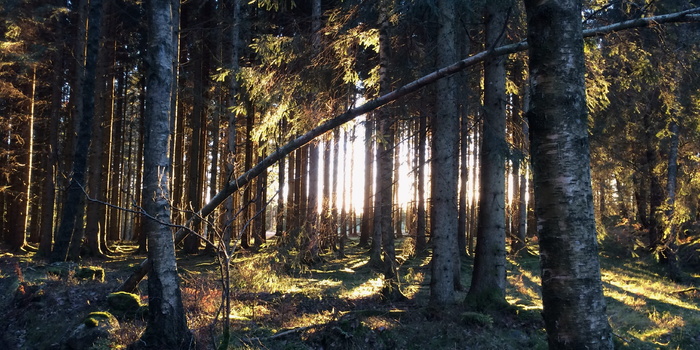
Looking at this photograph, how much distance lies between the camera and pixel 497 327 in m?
7.91

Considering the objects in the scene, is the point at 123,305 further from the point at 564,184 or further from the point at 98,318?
the point at 564,184

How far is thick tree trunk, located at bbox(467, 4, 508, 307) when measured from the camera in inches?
345

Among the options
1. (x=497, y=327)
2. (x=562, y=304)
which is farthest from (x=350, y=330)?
(x=562, y=304)

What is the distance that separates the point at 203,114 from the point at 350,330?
1757 centimetres

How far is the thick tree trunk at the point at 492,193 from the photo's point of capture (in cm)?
877

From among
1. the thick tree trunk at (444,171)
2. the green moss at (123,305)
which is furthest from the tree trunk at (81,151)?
the thick tree trunk at (444,171)

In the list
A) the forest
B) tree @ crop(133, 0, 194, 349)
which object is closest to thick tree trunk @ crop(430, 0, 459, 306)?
the forest

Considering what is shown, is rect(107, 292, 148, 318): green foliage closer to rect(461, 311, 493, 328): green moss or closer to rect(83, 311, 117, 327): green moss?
rect(83, 311, 117, 327): green moss

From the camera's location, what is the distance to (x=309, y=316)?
864 cm

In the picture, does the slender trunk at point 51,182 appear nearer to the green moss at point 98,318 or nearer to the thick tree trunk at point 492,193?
the green moss at point 98,318

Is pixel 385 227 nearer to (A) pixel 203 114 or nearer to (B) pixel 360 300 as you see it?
(B) pixel 360 300

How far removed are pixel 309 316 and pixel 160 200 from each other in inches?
161

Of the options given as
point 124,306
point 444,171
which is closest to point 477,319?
point 444,171

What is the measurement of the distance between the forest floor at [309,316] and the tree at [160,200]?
50 centimetres
